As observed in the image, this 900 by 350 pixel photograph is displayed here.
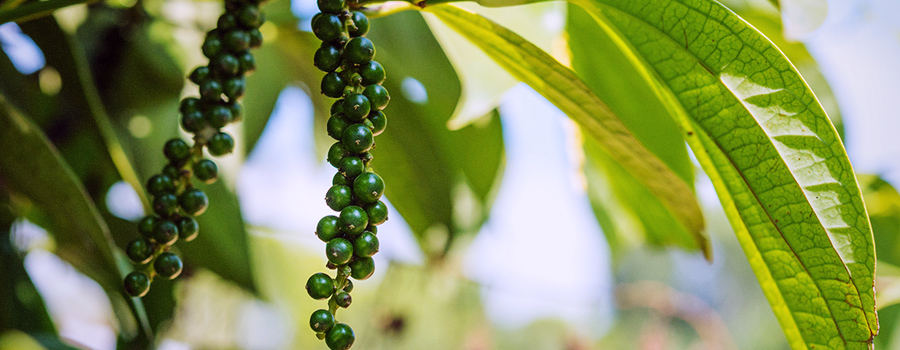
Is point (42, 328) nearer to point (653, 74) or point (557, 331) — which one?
point (653, 74)

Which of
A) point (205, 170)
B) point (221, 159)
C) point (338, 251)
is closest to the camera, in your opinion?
point (338, 251)

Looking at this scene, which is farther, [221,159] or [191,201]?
[221,159]

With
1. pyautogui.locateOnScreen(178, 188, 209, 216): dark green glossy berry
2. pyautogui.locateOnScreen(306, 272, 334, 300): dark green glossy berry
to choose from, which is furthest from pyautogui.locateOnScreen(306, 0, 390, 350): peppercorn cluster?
pyautogui.locateOnScreen(178, 188, 209, 216): dark green glossy berry

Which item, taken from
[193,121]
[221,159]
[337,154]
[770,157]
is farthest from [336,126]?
[221,159]

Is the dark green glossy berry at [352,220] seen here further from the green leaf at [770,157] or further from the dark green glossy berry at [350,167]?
the green leaf at [770,157]

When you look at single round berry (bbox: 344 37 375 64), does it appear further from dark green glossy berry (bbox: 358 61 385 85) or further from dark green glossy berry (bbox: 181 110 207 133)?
dark green glossy berry (bbox: 181 110 207 133)

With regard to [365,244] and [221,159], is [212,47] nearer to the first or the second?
[365,244]

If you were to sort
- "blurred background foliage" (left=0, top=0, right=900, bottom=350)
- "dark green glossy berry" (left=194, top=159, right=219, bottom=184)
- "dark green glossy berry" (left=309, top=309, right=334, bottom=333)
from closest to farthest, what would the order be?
"dark green glossy berry" (left=309, top=309, right=334, bottom=333) < "dark green glossy berry" (left=194, top=159, right=219, bottom=184) < "blurred background foliage" (left=0, top=0, right=900, bottom=350)
